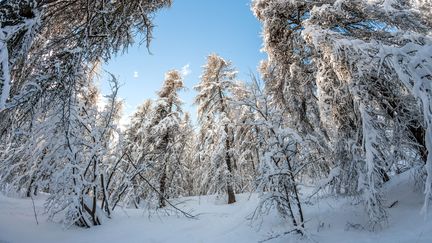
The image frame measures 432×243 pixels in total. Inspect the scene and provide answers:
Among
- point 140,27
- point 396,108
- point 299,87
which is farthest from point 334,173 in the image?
point 140,27

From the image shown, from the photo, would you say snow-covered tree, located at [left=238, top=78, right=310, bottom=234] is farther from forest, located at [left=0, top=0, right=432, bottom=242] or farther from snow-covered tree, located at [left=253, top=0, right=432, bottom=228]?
snow-covered tree, located at [left=253, top=0, right=432, bottom=228]

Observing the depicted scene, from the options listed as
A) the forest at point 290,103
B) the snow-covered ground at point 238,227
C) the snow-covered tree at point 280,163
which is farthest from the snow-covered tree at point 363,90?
the snow-covered tree at point 280,163

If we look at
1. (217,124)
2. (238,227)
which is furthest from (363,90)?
(217,124)

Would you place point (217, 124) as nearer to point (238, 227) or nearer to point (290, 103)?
point (290, 103)

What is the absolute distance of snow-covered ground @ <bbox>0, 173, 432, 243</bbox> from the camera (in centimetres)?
439

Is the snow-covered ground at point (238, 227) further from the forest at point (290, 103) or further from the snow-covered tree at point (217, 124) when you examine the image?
the snow-covered tree at point (217, 124)

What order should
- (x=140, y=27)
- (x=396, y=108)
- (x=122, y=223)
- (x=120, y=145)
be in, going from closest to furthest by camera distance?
(x=396, y=108) < (x=140, y=27) < (x=122, y=223) < (x=120, y=145)

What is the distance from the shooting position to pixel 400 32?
178 inches

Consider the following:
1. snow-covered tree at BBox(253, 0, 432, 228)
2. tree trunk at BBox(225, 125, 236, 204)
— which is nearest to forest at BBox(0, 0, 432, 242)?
snow-covered tree at BBox(253, 0, 432, 228)

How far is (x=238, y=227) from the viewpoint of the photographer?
6.29m

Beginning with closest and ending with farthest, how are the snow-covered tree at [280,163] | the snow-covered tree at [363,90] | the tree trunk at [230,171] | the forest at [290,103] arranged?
the forest at [290,103]
the snow-covered tree at [363,90]
the snow-covered tree at [280,163]
the tree trunk at [230,171]

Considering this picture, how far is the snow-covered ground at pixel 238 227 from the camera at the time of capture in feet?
14.4

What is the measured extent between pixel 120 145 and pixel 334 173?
19.5 feet

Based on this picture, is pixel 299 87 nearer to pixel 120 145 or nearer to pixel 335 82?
pixel 335 82
